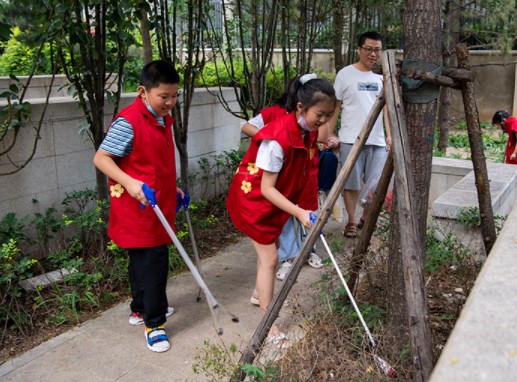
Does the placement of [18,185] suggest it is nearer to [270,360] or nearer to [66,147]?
[66,147]

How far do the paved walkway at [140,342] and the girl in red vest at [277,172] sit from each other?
42 centimetres

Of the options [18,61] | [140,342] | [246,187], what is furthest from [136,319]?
[18,61]

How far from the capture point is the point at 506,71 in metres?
13.5

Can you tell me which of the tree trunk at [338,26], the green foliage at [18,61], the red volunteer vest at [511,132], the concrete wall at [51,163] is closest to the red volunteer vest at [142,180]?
the concrete wall at [51,163]

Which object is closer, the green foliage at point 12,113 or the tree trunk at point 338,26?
the green foliage at point 12,113

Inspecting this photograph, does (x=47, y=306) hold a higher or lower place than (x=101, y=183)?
lower

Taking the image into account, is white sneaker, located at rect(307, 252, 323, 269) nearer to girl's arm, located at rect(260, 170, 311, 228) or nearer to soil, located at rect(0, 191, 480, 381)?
soil, located at rect(0, 191, 480, 381)

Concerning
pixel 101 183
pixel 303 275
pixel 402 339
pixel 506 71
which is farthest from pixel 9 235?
pixel 506 71

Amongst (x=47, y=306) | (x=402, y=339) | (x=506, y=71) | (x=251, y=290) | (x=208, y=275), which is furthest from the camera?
(x=506, y=71)

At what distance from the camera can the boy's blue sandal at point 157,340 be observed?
3.76m

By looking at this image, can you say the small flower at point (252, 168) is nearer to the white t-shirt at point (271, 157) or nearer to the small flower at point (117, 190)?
the white t-shirt at point (271, 157)

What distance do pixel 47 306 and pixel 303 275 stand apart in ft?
6.42

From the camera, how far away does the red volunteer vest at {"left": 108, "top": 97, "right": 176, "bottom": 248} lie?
11.9ft

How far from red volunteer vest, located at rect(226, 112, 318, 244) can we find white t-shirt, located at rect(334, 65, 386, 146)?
1967 millimetres
